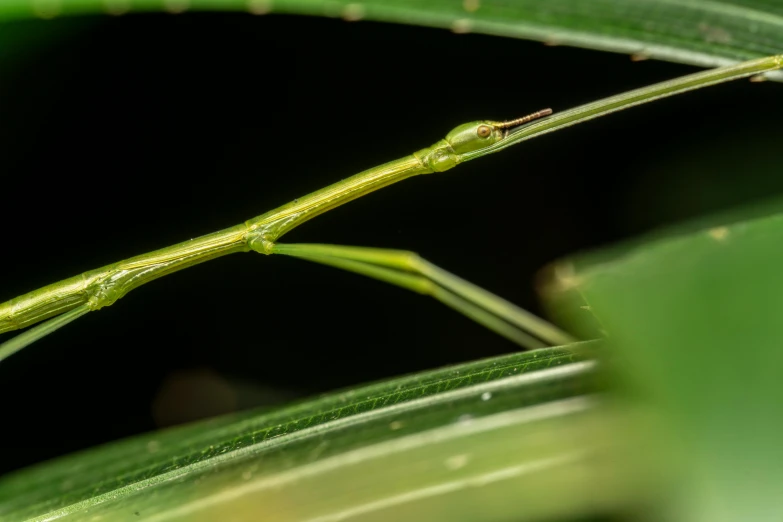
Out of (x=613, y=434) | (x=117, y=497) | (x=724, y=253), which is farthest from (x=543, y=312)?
(x=724, y=253)

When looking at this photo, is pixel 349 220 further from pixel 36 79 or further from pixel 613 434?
pixel 613 434

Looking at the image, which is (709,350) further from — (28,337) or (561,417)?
(28,337)

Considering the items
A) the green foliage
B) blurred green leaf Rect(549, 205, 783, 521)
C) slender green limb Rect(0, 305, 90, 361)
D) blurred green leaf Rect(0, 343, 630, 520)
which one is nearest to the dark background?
slender green limb Rect(0, 305, 90, 361)

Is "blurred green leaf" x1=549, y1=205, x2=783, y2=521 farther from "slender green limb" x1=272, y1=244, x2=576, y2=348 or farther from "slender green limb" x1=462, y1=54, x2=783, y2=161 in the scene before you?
"slender green limb" x1=272, y1=244, x2=576, y2=348

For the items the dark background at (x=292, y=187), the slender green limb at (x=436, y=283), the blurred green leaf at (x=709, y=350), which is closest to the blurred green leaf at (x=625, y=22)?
the dark background at (x=292, y=187)

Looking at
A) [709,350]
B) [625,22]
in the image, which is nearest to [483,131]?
[625,22]

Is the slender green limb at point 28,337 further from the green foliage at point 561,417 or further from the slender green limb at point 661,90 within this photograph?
the slender green limb at point 661,90
